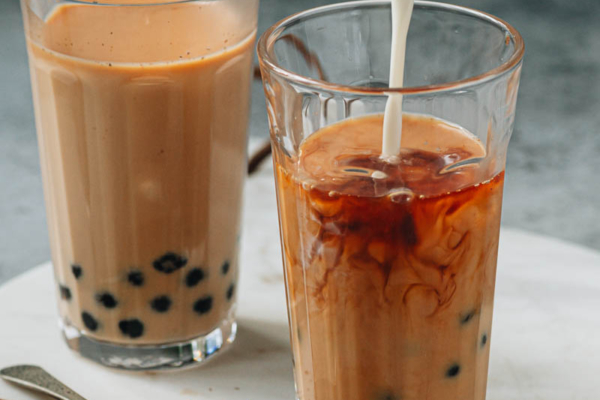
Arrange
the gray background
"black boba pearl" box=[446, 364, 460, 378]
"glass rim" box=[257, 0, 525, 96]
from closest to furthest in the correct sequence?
"glass rim" box=[257, 0, 525, 96]
"black boba pearl" box=[446, 364, 460, 378]
the gray background

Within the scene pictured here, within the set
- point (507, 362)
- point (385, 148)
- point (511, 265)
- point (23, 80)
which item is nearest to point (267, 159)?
point (511, 265)

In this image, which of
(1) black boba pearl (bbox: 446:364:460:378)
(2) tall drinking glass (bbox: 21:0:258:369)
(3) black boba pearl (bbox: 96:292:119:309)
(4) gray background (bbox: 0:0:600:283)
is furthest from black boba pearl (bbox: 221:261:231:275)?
(4) gray background (bbox: 0:0:600:283)

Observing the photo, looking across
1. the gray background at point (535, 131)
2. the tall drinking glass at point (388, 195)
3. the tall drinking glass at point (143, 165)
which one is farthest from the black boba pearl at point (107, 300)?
the gray background at point (535, 131)

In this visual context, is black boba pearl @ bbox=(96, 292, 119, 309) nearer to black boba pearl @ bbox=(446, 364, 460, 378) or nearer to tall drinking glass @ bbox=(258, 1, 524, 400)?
tall drinking glass @ bbox=(258, 1, 524, 400)

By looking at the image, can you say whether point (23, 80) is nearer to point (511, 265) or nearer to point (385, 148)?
point (511, 265)

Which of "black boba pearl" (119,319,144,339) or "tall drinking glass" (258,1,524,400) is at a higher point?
"tall drinking glass" (258,1,524,400)

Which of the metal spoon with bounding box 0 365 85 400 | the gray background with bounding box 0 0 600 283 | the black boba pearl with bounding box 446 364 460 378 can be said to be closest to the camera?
the black boba pearl with bounding box 446 364 460 378

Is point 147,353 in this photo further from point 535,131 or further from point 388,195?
point 535,131
